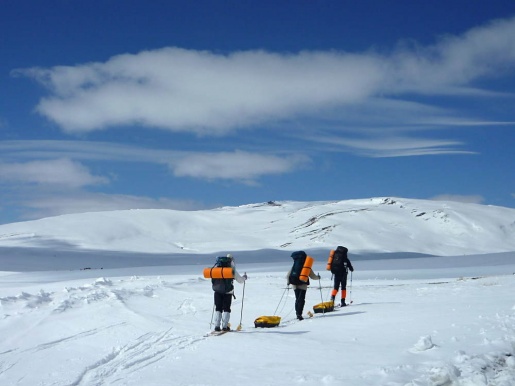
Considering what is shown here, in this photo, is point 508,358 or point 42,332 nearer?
point 508,358

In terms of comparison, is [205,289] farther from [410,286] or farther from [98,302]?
[410,286]

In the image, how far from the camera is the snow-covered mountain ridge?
7531 centimetres

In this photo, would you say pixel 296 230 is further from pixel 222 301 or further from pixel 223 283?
pixel 223 283

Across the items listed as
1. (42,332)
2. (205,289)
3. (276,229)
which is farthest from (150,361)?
(276,229)

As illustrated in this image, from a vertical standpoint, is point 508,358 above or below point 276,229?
below

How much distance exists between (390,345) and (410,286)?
11.5 metres

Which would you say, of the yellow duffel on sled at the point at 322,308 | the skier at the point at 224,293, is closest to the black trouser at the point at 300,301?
the yellow duffel on sled at the point at 322,308

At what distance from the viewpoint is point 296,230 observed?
297 ft

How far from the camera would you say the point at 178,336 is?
10375mm

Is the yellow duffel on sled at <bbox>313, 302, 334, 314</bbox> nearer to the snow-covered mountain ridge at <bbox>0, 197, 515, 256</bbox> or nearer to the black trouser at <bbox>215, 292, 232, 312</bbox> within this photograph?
the black trouser at <bbox>215, 292, 232, 312</bbox>

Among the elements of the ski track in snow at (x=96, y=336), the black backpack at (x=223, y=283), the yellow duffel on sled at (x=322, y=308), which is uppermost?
the black backpack at (x=223, y=283)

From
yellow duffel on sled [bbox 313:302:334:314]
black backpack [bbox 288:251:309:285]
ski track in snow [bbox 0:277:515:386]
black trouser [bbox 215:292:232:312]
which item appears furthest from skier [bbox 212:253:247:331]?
yellow duffel on sled [bbox 313:302:334:314]

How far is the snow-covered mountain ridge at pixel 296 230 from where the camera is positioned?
75.3m

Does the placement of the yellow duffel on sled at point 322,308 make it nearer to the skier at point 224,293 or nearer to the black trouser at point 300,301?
the black trouser at point 300,301
